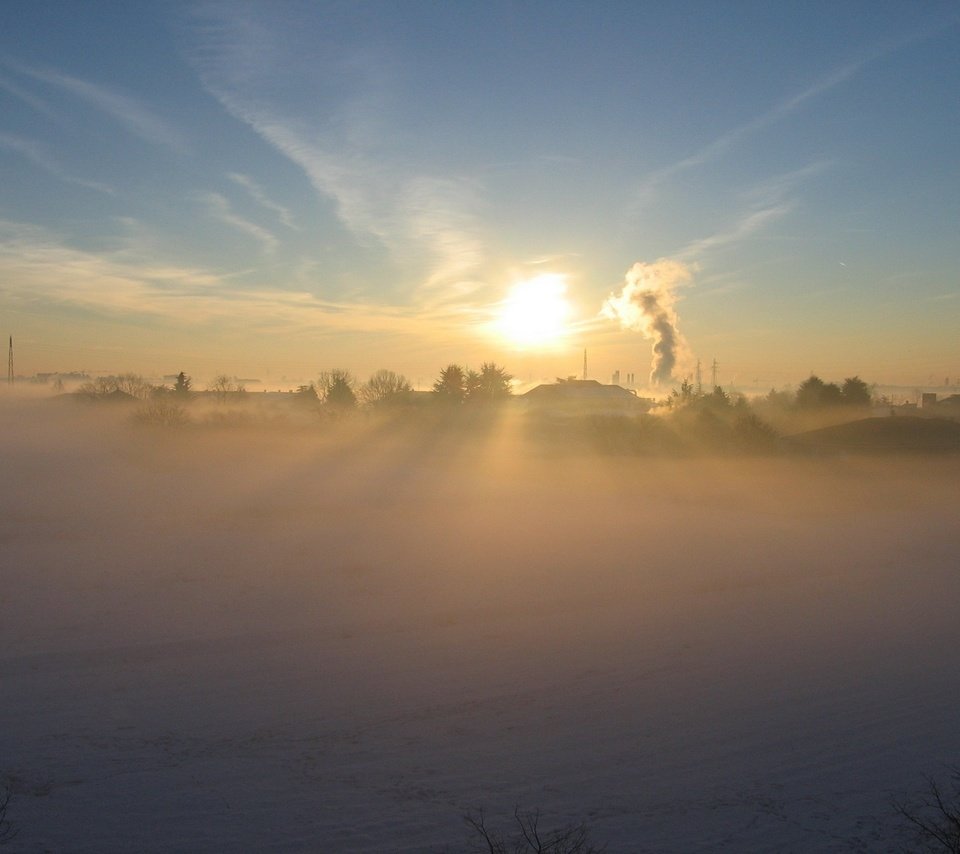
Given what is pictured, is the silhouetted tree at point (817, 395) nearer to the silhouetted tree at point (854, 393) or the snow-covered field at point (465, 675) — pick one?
the silhouetted tree at point (854, 393)

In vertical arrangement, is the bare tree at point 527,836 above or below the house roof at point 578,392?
below

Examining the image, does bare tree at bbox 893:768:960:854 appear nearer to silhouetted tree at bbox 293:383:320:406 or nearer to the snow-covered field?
the snow-covered field

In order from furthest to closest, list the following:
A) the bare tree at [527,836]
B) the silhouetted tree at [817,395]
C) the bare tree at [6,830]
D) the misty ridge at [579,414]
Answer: the silhouetted tree at [817,395]
the misty ridge at [579,414]
the bare tree at [6,830]
the bare tree at [527,836]

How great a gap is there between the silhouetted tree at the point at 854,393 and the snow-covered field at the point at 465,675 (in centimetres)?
2743

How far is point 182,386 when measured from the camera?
69.0 m

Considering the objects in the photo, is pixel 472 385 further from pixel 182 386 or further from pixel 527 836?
pixel 527 836

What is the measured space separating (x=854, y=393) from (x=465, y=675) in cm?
5252

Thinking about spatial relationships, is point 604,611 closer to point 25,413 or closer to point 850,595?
point 850,595

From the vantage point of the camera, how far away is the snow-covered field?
8.47m

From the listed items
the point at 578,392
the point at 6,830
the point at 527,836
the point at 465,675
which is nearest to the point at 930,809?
the point at 527,836

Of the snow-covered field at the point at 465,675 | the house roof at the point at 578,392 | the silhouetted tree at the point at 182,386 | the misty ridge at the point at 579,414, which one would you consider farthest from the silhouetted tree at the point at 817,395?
the silhouetted tree at the point at 182,386

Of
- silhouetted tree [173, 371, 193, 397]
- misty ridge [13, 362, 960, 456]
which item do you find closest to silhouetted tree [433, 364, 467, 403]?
misty ridge [13, 362, 960, 456]

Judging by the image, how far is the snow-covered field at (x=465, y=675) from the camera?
8.47 m

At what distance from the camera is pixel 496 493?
37.3 metres
